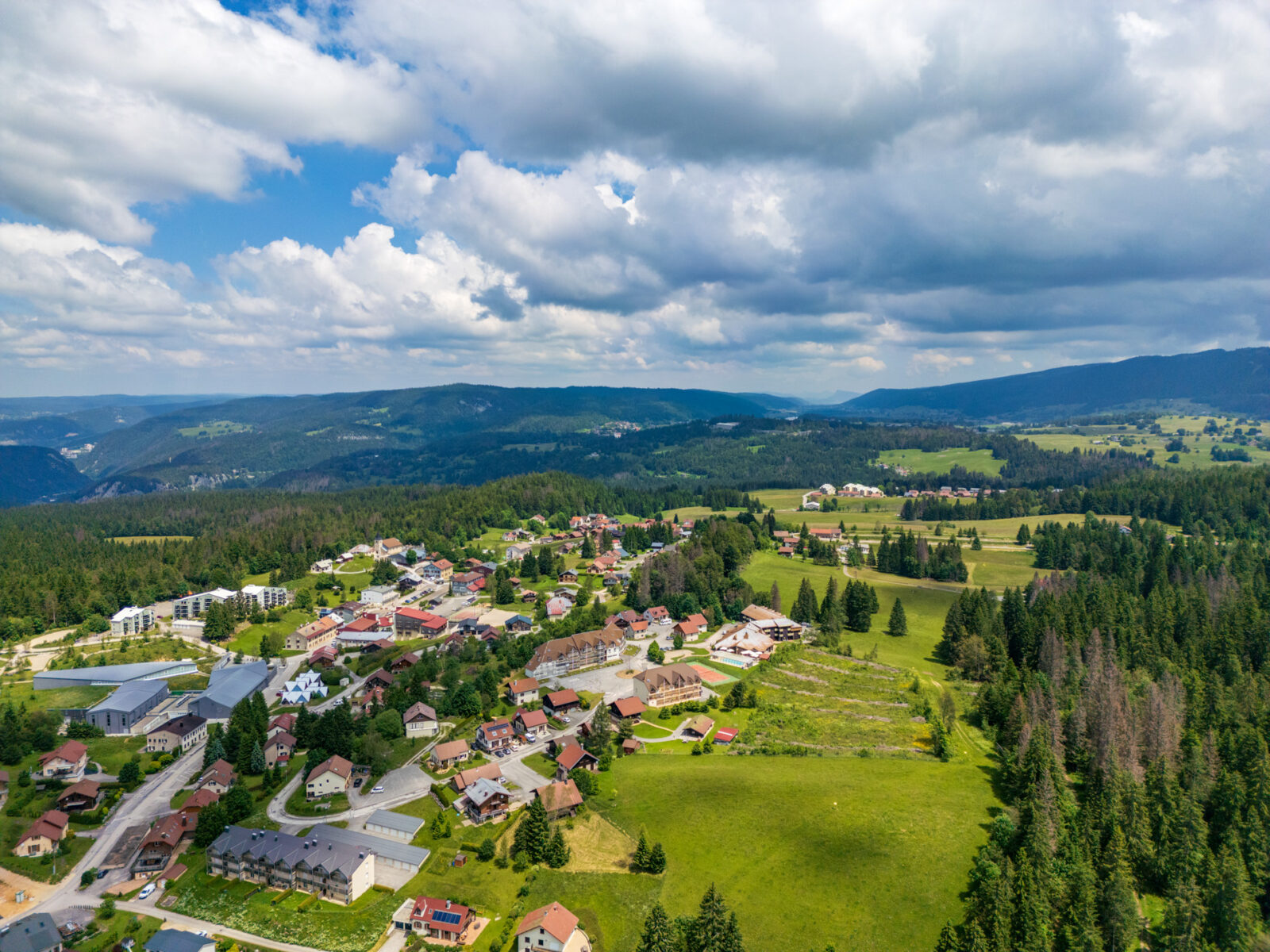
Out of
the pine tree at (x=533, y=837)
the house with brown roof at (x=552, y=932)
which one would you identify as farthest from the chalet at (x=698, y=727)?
the house with brown roof at (x=552, y=932)

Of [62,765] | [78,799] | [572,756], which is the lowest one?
[78,799]

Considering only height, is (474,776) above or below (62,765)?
above

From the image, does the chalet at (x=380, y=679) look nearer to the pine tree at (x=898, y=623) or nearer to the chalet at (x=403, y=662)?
the chalet at (x=403, y=662)

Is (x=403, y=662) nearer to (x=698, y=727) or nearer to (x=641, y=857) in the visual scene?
(x=698, y=727)

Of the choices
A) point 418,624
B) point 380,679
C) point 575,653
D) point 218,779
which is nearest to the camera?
point 218,779

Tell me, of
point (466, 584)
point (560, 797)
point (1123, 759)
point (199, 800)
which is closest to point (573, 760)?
point (560, 797)

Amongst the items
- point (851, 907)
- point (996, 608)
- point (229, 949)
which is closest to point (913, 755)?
point (851, 907)

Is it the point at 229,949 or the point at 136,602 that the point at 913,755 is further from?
the point at 136,602
